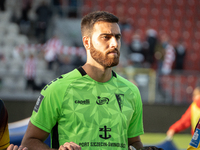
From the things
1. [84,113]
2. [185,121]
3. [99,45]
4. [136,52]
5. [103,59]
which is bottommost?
[185,121]

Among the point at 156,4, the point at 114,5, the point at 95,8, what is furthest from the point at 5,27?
the point at 156,4

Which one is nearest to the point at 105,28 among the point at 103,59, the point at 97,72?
the point at 103,59

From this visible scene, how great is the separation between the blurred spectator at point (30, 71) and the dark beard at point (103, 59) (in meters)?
7.81

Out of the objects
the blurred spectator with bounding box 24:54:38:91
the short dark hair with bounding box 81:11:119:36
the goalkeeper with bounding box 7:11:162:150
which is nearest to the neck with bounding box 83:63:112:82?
the goalkeeper with bounding box 7:11:162:150

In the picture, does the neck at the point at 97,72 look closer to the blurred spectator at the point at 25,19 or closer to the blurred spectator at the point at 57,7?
the blurred spectator at the point at 25,19

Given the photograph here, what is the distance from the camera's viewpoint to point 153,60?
39.7 feet

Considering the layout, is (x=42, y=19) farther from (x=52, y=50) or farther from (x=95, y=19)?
(x=95, y=19)

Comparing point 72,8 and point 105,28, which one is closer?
point 105,28

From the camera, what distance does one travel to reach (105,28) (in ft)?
8.29

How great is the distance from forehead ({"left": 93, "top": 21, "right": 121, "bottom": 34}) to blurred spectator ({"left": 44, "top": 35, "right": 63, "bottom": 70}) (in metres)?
8.13

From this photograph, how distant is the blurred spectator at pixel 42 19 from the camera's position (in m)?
11.7

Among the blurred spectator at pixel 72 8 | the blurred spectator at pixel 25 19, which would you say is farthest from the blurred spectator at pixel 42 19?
the blurred spectator at pixel 72 8

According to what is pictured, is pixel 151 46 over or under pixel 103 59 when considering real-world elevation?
under

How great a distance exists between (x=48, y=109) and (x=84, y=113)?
0.91 feet
